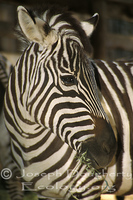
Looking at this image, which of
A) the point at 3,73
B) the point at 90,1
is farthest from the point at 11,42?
the point at 3,73

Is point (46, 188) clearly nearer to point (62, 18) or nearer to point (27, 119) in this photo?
point (27, 119)

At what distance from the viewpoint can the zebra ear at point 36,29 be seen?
2195 millimetres

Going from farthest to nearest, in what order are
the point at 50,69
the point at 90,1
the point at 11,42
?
the point at 11,42 → the point at 90,1 → the point at 50,69

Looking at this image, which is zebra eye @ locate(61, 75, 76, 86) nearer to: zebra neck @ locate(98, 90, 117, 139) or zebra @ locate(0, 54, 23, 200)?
zebra neck @ locate(98, 90, 117, 139)

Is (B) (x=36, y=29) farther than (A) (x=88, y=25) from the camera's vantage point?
No

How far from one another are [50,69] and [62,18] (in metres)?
0.54

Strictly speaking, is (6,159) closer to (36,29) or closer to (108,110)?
(108,110)

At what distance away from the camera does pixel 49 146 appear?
2508mm

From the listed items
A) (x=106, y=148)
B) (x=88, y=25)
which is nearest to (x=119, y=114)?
(x=106, y=148)

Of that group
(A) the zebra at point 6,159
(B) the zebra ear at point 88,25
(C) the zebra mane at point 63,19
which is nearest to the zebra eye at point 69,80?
(C) the zebra mane at point 63,19

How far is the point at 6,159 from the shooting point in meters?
3.49

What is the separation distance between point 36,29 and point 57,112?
28.7 inches

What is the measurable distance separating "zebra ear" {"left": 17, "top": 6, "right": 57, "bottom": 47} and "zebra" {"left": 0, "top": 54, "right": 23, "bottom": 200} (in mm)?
1422

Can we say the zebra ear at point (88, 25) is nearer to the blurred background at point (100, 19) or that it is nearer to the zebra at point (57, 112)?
the zebra at point (57, 112)
